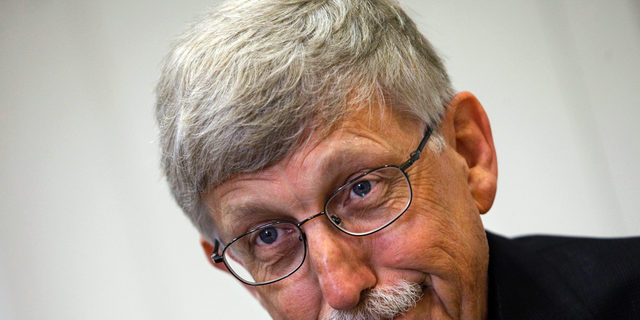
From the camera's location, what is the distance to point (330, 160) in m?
1.20

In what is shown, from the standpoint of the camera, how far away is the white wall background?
2.59 m

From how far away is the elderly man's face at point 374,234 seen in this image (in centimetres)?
121

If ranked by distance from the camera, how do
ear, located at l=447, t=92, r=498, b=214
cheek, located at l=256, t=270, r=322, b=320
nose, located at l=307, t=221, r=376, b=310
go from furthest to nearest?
ear, located at l=447, t=92, r=498, b=214 < cheek, located at l=256, t=270, r=322, b=320 < nose, located at l=307, t=221, r=376, b=310

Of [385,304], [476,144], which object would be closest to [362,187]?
[385,304]

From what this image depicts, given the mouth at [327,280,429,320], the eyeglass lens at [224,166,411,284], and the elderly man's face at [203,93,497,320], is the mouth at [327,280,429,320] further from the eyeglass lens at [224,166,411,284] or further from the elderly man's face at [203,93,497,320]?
the eyeglass lens at [224,166,411,284]

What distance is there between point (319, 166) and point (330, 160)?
0.09ft

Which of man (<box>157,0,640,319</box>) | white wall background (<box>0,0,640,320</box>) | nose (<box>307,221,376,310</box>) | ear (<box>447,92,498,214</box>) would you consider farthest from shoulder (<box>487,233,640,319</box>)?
white wall background (<box>0,0,640,320</box>)

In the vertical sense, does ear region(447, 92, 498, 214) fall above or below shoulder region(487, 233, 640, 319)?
above

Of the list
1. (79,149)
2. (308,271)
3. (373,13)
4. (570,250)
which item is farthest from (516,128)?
(79,149)

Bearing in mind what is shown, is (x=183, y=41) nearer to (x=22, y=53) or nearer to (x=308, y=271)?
(x=308, y=271)

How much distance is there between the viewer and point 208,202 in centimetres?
138

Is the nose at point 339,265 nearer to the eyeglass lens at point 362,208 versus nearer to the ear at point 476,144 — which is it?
the eyeglass lens at point 362,208

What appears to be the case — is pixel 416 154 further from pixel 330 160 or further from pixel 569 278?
pixel 569 278

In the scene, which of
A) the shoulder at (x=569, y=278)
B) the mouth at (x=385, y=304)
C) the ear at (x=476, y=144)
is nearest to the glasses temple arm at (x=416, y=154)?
the ear at (x=476, y=144)
